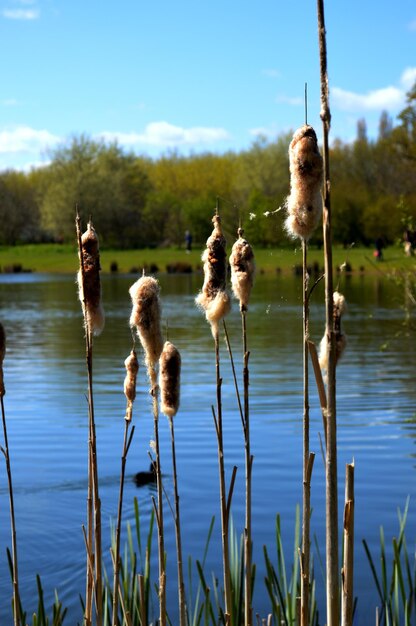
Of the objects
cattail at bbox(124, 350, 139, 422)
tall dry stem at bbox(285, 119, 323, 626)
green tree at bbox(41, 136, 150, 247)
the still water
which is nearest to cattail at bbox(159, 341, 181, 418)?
cattail at bbox(124, 350, 139, 422)

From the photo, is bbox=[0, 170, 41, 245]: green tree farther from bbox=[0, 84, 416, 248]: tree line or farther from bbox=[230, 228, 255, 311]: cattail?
bbox=[230, 228, 255, 311]: cattail

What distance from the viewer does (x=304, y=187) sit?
81.2 inches

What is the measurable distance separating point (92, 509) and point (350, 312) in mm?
29821

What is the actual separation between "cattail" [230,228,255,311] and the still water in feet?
0.47

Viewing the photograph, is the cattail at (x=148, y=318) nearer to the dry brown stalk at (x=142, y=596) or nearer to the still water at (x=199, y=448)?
the still water at (x=199, y=448)

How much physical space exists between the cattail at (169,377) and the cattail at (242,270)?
0.69 ft

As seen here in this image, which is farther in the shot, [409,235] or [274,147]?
[274,147]

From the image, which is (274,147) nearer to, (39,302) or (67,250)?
(67,250)

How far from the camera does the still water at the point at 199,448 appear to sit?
7.97 m

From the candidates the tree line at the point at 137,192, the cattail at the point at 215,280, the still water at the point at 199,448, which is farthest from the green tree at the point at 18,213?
the cattail at the point at 215,280

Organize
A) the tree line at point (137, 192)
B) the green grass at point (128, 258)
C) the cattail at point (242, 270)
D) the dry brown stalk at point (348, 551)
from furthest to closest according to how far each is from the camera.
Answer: the tree line at point (137, 192)
the green grass at point (128, 258)
the cattail at point (242, 270)
the dry brown stalk at point (348, 551)

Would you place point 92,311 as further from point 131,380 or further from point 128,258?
point 128,258

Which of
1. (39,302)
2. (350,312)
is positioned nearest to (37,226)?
(39,302)

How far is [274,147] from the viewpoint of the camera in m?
97.4
